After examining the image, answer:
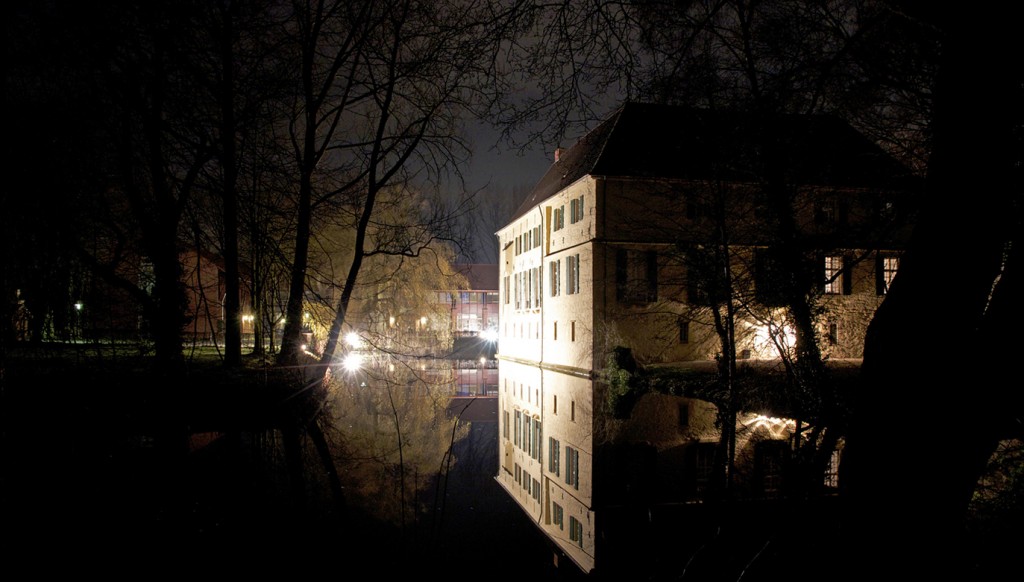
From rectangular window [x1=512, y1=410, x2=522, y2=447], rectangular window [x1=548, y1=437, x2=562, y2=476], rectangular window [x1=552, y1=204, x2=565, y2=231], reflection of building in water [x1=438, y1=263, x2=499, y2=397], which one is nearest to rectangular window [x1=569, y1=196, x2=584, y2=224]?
rectangular window [x1=552, y1=204, x2=565, y2=231]

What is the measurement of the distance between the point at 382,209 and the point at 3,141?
22.2 m

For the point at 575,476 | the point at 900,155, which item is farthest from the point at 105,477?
the point at 900,155

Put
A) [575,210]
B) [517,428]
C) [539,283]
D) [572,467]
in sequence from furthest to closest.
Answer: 1. [539,283]
2. [575,210]
3. [517,428]
4. [572,467]

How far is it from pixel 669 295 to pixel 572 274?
14.1 ft

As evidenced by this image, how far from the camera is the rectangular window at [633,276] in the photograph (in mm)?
27188

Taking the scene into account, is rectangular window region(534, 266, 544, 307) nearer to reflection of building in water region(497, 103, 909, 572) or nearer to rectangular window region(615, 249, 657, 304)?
reflection of building in water region(497, 103, 909, 572)

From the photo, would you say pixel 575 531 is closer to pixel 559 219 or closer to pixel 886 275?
pixel 559 219

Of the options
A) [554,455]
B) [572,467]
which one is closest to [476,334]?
[554,455]

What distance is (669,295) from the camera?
90.5ft

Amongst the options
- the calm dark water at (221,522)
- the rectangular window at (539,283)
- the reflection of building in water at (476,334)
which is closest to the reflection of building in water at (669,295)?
the rectangular window at (539,283)

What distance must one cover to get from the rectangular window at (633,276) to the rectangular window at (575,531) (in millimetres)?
19420

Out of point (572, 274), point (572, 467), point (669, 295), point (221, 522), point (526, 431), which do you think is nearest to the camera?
point (221, 522)

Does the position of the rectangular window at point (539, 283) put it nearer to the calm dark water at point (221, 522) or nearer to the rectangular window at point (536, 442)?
the rectangular window at point (536, 442)

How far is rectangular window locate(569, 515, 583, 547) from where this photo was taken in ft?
24.1
